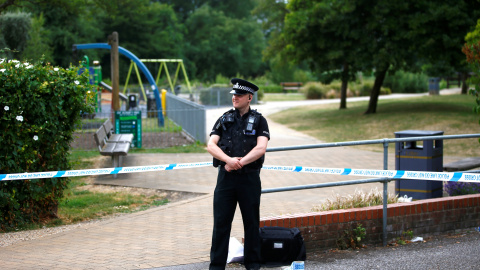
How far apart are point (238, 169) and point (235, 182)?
0.13m

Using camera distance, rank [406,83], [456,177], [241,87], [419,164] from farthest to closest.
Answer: [406,83], [419,164], [456,177], [241,87]

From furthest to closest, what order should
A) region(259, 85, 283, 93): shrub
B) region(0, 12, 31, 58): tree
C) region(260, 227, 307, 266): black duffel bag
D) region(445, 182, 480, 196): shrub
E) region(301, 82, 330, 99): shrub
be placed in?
region(259, 85, 283, 93): shrub, region(301, 82, 330, 99): shrub, region(0, 12, 31, 58): tree, region(445, 182, 480, 196): shrub, region(260, 227, 307, 266): black duffel bag

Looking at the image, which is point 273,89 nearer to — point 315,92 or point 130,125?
point 315,92

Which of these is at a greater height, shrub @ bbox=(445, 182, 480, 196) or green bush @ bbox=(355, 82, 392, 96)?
green bush @ bbox=(355, 82, 392, 96)

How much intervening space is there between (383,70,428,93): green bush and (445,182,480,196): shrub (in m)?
37.1

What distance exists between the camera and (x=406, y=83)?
4388 cm

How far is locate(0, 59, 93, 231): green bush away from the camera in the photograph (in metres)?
6.99

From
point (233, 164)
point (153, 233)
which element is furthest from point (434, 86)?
point (233, 164)

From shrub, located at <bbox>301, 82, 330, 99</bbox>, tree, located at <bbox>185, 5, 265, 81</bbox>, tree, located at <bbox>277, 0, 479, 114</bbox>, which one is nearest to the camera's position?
tree, located at <bbox>277, 0, 479, 114</bbox>

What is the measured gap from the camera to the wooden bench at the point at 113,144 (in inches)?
439

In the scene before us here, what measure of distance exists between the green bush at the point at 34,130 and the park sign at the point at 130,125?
301 inches

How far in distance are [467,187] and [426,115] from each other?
44.9 feet

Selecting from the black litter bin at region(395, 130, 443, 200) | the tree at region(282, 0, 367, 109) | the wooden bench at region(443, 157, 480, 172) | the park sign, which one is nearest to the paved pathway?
the wooden bench at region(443, 157, 480, 172)

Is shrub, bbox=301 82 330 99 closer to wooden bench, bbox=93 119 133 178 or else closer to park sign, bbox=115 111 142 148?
park sign, bbox=115 111 142 148
